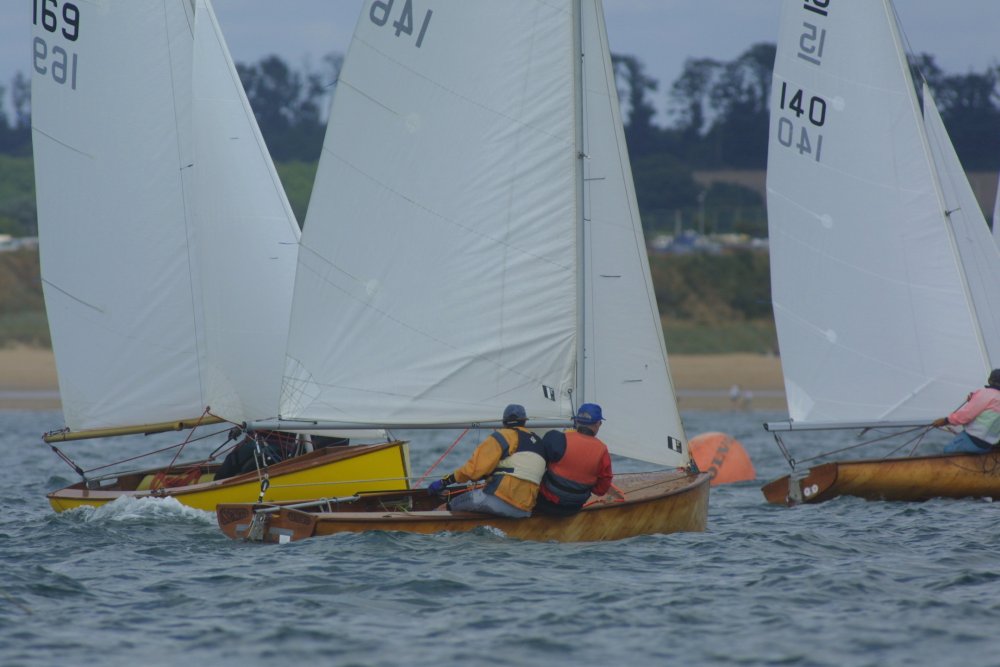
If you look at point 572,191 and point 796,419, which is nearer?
point 572,191

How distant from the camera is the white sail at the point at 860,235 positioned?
14180 mm

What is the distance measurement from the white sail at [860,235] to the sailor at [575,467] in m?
4.79

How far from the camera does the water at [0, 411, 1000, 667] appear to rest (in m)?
7.75

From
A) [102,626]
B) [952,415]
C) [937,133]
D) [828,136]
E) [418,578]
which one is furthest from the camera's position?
[937,133]

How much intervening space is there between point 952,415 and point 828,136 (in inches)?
120

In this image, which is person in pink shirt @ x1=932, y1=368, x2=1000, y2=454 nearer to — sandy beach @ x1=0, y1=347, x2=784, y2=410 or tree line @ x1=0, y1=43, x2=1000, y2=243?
sandy beach @ x1=0, y1=347, x2=784, y2=410

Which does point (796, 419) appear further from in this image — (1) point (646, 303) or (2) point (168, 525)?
(2) point (168, 525)

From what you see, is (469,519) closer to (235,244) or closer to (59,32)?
(235,244)

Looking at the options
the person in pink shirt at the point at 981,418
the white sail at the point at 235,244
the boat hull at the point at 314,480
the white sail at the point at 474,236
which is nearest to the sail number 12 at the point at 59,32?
the white sail at the point at 235,244

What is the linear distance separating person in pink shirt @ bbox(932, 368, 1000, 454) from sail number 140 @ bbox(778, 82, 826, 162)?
2.84 m

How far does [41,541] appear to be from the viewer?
11.2 metres

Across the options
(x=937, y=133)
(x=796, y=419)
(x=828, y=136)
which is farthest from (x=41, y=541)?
(x=937, y=133)

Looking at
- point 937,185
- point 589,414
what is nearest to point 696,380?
point 937,185

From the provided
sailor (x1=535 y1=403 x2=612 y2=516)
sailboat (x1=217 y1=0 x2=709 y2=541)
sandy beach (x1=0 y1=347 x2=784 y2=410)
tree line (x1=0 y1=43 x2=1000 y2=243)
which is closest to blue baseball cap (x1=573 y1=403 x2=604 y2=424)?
sailor (x1=535 y1=403 x2=612 y2=516)
